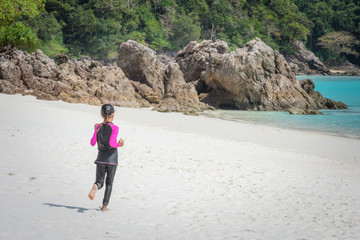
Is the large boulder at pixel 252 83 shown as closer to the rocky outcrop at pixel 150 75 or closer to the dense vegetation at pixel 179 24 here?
the rocky outcrop at pixel 150 75

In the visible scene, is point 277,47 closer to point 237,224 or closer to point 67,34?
point 67,34

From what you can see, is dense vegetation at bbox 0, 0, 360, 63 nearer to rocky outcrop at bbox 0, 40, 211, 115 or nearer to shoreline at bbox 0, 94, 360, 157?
rocky outcrop at bbox 0, 40, 211, 115

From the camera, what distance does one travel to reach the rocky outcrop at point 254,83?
2292cm

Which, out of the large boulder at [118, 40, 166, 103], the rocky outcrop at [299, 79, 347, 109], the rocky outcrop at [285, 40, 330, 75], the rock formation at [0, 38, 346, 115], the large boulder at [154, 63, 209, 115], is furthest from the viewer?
the rocky outcrop at [285, 40, 330, 75]

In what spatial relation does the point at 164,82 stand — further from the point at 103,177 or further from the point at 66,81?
the point at 103,177

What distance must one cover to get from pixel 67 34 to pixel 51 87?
4543 cm

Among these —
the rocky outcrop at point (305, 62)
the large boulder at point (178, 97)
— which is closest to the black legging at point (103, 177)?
the large boulder at point (178, 97)

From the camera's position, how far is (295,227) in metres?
4.69

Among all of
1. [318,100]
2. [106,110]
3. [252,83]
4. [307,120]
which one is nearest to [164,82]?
[252,83]

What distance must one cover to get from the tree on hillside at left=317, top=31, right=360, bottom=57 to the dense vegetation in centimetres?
26

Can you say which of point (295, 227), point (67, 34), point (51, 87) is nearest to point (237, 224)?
point (295, 227)

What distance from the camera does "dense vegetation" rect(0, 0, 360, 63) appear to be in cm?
5794

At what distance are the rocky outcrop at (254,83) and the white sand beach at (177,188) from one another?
11.6m

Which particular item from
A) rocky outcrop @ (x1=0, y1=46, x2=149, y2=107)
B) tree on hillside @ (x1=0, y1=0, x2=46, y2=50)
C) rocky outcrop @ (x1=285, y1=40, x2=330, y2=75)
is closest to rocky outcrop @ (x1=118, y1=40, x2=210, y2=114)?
rocky outcrop @ (x1=0, y1=46, x2=149, y2=107)
